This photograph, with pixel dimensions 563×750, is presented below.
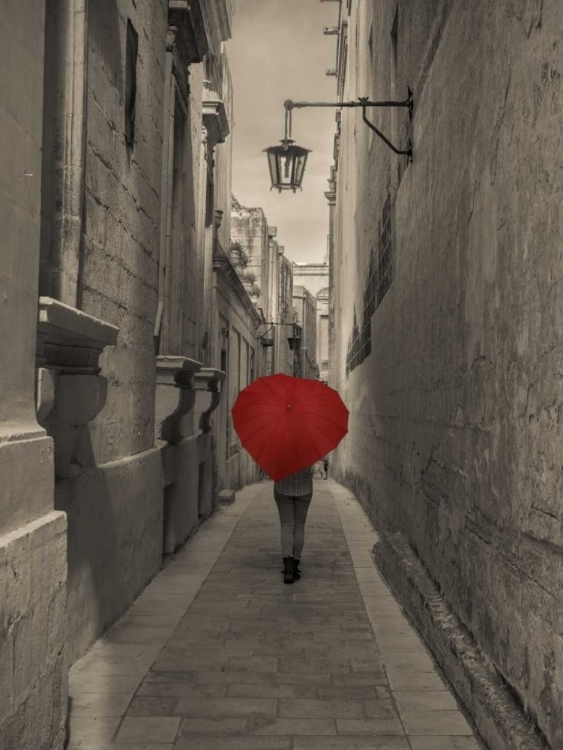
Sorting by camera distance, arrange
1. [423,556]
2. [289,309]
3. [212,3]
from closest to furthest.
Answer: [423,556], [212,3], [289,309]

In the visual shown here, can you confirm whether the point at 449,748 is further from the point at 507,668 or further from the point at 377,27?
the point at 377,27

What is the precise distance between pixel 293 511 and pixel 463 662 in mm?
3311

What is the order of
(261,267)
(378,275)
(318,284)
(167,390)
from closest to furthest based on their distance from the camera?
(167,390) → (378,275) → (261,267) → (318,284)

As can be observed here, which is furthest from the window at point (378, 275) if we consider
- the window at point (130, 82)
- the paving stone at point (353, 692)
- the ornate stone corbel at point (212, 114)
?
the paving stone at point (353, 692)

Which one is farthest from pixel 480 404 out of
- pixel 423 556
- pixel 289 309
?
pixel 289 309

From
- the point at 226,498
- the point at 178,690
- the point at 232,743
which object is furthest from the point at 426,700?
the point at 226,498

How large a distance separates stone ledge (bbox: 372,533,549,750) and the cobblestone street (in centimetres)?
10

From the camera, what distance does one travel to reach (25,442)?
119 inches

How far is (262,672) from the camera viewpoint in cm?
444

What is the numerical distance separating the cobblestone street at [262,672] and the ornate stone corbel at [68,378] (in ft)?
3.82

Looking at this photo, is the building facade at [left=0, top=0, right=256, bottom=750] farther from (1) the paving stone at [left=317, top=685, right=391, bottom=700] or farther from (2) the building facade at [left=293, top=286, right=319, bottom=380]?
(2) the building facade at [left=293, top=286, right=319, bottom=380]

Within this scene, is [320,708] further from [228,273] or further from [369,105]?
[228,273]

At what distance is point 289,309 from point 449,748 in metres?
32.9

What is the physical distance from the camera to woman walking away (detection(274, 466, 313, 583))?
6852 millimetres
